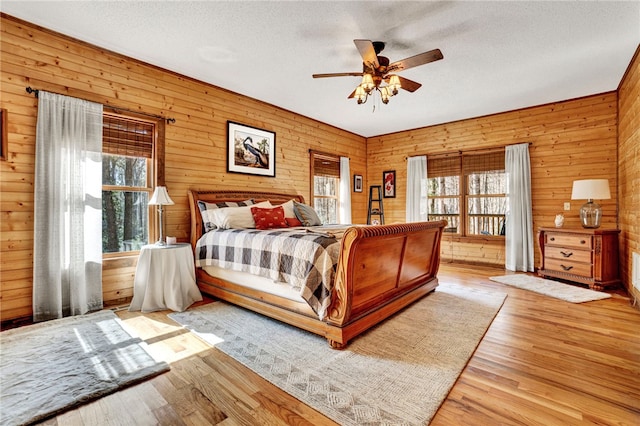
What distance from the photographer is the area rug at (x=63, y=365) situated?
1.61m

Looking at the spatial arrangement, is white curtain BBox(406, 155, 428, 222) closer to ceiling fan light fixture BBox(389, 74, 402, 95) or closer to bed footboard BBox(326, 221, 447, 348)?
bed footboard BBox(326, 221, 447, 348)

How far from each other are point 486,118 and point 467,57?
8.40 ft

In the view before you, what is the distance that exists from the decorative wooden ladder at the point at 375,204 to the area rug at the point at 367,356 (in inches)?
146

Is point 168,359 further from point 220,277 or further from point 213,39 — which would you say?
point 213,39

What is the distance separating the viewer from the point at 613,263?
3.93m

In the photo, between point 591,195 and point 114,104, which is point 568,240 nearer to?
point 591,195

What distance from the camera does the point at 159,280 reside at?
3.09 m

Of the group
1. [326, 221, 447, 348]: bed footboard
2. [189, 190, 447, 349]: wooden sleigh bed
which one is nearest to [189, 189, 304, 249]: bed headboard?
[189, 190, 447, 349]: wooden sleigh bed

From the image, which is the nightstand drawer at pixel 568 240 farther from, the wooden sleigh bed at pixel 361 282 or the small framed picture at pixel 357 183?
the small framed picture at pixel 357 183

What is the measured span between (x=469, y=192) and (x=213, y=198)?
479 cm

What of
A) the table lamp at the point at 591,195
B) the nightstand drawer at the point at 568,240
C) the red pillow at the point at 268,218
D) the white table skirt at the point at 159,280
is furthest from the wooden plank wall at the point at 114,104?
the table lamp at the point at 591,195

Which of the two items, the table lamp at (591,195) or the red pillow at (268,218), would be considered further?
the table lamp at (591,195)

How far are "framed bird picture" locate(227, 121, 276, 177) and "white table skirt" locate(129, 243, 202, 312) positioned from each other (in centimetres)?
166

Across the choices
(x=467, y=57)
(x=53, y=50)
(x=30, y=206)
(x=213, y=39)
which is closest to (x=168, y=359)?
(x=30, y=206)
